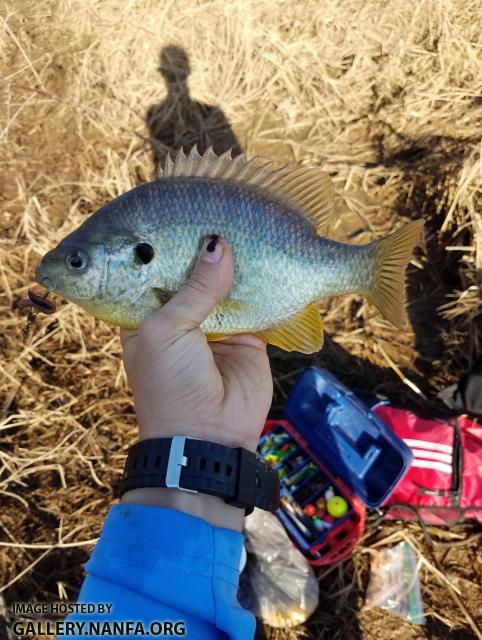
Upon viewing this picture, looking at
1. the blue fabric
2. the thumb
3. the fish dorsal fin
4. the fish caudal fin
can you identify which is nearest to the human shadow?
the fish dorsal fin

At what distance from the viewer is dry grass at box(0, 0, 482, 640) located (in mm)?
3264

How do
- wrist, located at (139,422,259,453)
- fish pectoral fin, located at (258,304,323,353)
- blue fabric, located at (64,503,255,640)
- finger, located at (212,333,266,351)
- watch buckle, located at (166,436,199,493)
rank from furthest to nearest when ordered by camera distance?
finger, located at (212,333,266,351)
fish pectoral fin, located at (258,304,323,353)
wrist, located at (139,422,259,453)
watch buckle, located at (166,436,199,493)
blue fabric, located at (64,503,255,640)

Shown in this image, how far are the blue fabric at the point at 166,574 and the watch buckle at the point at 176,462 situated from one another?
4.3 inches

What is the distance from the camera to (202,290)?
193 cm

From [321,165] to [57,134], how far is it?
2.33 metres

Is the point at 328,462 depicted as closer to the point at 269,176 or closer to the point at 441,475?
the point at 441,475

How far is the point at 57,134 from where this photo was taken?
13.2 ft

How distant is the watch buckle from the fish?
23.0 inches

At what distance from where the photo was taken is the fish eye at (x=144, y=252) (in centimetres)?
202

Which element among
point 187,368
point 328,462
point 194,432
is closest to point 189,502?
point 194,432

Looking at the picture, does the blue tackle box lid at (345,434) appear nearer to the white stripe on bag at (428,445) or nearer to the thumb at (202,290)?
the white stripe on bag at (428,445)

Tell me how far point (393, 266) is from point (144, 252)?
119cm

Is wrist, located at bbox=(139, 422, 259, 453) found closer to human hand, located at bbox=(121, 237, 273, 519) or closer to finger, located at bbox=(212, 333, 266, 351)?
human hand, located at bbox=(121, 237, 273, 519)

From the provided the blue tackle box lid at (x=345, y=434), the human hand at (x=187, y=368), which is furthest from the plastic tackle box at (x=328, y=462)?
the human hand at (x=187, y=368)
